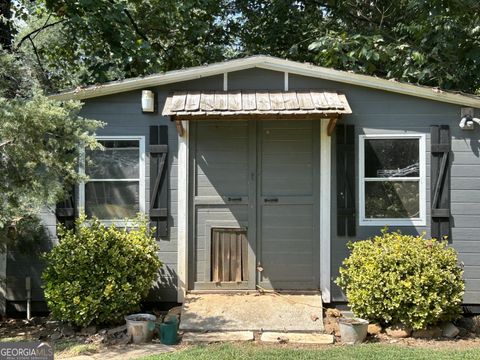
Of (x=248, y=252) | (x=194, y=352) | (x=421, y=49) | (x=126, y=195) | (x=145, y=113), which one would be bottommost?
(x=194, y=352)

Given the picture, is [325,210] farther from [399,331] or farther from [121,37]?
[121,37]

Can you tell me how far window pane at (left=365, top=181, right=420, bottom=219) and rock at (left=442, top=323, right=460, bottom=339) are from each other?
1272 millimetres

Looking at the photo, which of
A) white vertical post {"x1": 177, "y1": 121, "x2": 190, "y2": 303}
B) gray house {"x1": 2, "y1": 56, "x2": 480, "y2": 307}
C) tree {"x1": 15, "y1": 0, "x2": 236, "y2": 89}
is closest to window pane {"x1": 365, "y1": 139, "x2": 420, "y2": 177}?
gray house {"x1": 2, "y1": 56, "x2": 480, "y2": 307}

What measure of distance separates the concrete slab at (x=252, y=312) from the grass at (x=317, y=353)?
0.46 meters

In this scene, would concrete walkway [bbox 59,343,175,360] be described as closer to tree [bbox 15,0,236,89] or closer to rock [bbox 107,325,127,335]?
rock [bbox 107,325,127,335]


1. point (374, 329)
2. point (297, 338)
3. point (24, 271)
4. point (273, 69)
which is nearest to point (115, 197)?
point (24, 271)

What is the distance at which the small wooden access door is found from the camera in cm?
582

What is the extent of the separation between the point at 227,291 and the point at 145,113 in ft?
7.78

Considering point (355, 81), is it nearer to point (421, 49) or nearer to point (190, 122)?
point (190, 122)

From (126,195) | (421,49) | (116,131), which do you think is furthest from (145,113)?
(421,49)

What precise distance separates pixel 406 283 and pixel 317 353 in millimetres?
1200

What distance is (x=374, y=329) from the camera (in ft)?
16.5

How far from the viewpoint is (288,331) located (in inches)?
196

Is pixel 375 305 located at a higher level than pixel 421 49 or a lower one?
lower
